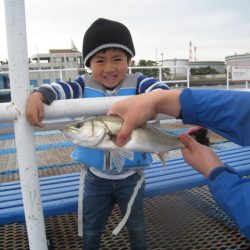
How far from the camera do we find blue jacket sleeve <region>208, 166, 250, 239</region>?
114cm

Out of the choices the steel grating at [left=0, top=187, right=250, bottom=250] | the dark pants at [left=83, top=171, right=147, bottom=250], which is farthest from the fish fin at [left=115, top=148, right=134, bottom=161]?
the steel grating at [left=0, top=187, right=250, bottom=250]

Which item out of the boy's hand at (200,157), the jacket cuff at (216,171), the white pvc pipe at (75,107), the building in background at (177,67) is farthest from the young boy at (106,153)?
the building in background at (177,67)

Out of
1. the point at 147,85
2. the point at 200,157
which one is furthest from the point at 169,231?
the point at 200,157

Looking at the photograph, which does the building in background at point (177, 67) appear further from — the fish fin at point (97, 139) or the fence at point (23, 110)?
the fish fin at point (97, 139)

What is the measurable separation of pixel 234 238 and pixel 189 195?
3.04 feet

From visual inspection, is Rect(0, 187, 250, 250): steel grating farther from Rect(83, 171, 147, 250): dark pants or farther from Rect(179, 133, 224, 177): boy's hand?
Rect(179, 133, 224, 177): boy's hand

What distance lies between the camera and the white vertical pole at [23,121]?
62.2 inches

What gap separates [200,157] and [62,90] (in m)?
1.08

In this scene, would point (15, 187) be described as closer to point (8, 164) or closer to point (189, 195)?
point (189, 195)

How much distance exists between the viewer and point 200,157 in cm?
137

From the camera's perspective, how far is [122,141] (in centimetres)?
146

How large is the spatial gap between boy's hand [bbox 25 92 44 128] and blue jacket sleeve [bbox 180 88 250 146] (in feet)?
2.14

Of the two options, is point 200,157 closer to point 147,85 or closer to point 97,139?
point 97,139

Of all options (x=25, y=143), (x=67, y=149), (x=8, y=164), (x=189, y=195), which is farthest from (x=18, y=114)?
(x=67, y=149)
